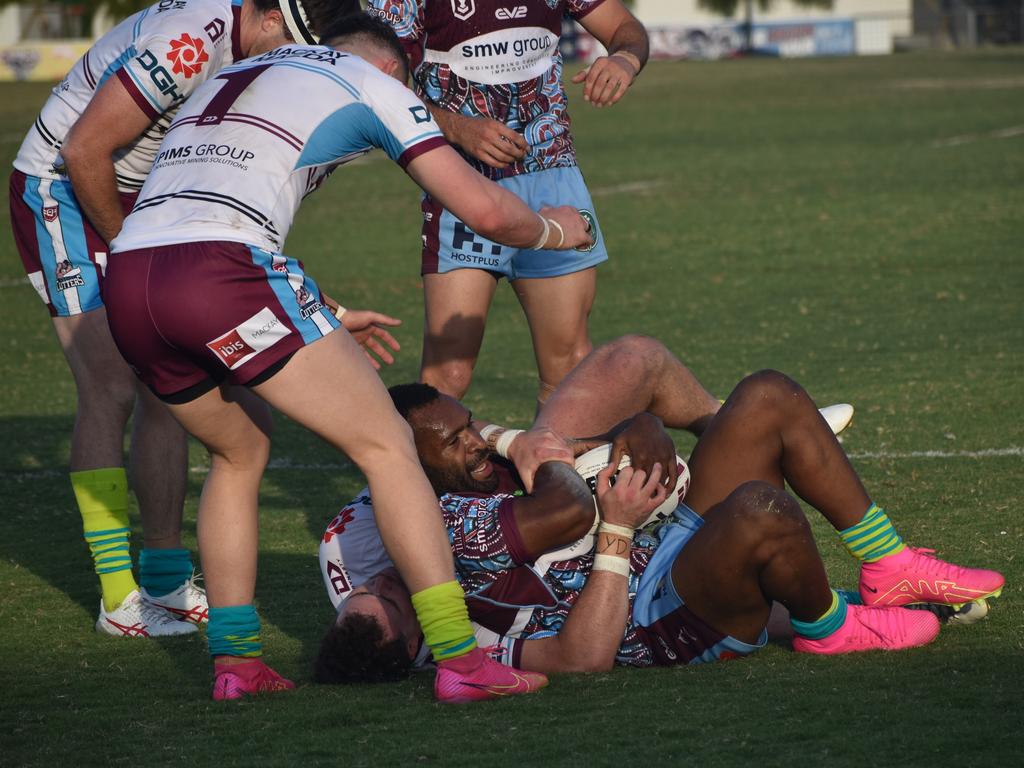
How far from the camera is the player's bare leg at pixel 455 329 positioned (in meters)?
5.73

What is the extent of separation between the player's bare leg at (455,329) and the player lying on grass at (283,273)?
1761 mm

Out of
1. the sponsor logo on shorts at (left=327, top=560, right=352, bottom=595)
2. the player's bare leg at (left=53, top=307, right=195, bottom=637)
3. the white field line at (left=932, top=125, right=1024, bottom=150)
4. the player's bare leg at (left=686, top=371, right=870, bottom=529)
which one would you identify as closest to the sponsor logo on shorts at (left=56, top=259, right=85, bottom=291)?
the player's bare leg at (left=53, top=307, right=195, bottom=637)

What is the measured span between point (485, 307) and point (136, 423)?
1398mm

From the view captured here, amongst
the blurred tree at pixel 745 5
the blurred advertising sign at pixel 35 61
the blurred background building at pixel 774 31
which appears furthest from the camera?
the blurred tree at pixel 745 5

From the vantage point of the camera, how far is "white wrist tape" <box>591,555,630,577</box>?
3982 millimetres

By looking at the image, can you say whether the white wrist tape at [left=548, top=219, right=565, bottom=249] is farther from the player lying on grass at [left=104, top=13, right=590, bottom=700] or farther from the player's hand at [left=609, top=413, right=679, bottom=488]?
the player's hand at [left=609, top=413, right=679, bottom=488]

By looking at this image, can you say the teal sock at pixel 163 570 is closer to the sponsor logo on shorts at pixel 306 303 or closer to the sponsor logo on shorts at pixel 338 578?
the sponsor logo on shorts at pixel 338 578

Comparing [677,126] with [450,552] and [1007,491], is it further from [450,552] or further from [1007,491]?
[450,552]

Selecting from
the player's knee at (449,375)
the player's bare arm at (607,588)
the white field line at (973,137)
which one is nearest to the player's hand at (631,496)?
the player's bare arm at (607,588)

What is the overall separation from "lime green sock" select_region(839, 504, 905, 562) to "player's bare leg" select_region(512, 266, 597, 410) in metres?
1.78

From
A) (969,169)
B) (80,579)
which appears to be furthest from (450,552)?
(969,169)

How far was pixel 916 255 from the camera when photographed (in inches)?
497

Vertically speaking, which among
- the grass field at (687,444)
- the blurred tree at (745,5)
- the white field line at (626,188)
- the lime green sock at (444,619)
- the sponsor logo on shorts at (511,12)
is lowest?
the blurred tree at (745,5)

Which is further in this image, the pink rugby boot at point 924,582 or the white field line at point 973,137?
the white field line at point 973,137
